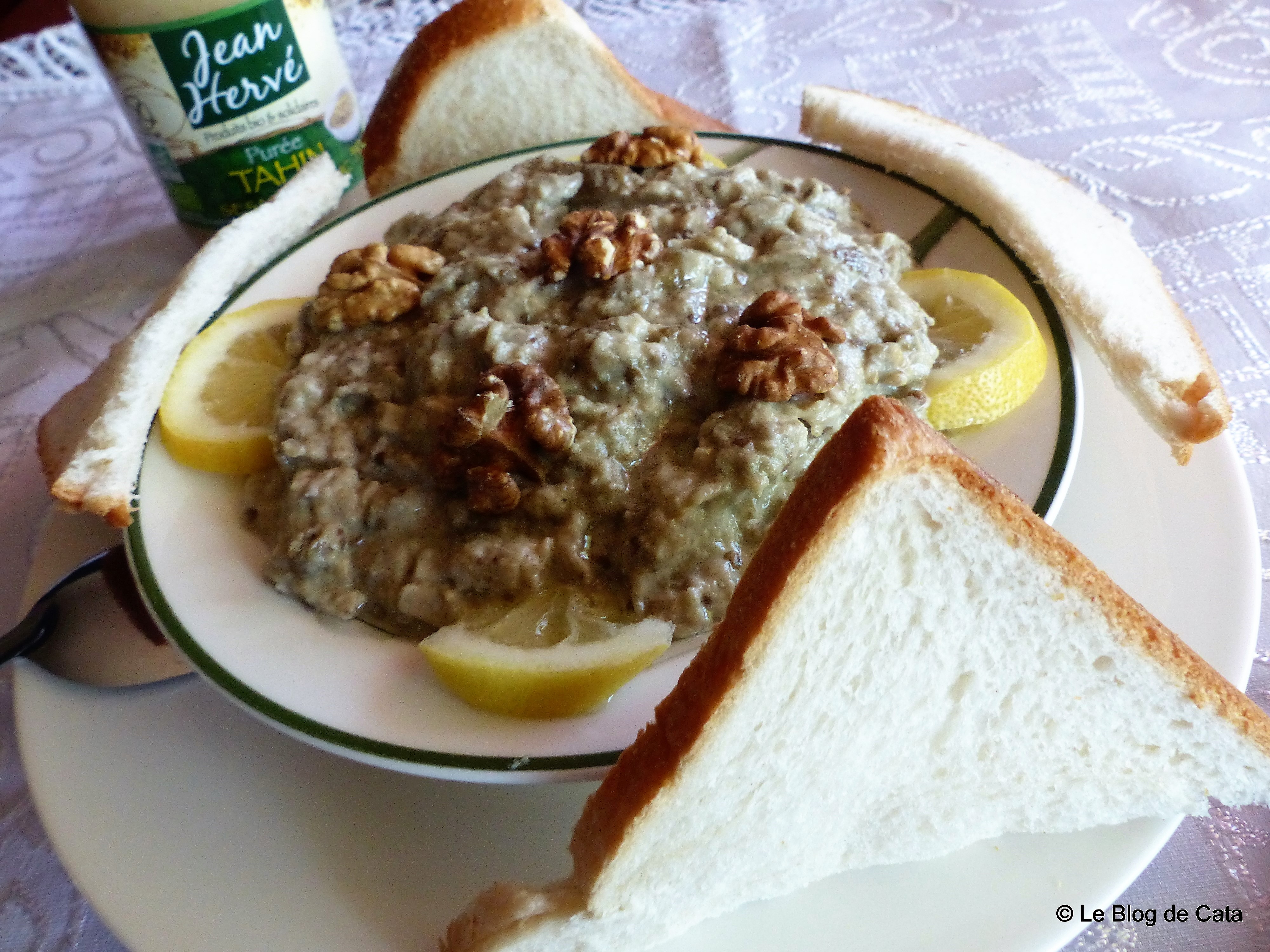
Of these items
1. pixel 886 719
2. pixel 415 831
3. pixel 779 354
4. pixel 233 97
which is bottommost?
pixel 415 831

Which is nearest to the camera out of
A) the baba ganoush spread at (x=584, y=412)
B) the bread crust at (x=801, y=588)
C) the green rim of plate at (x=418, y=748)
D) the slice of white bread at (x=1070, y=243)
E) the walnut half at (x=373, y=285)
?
the bread crust at (x=801, y=588)

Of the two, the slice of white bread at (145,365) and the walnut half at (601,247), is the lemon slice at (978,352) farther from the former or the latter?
the slice of white bread at (145,365)

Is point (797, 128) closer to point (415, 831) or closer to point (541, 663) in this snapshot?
point (541, 663)

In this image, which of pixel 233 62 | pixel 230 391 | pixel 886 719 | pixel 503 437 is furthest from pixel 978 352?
pixel 233 62

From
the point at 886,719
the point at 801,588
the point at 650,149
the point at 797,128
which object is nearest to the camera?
the point at 801,588

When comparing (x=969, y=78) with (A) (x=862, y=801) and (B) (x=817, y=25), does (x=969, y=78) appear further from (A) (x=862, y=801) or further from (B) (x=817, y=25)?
(A) (x=862, y=801)

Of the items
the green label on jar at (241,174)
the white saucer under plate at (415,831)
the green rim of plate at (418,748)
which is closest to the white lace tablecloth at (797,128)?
the white saucer under plate at (415,831)
